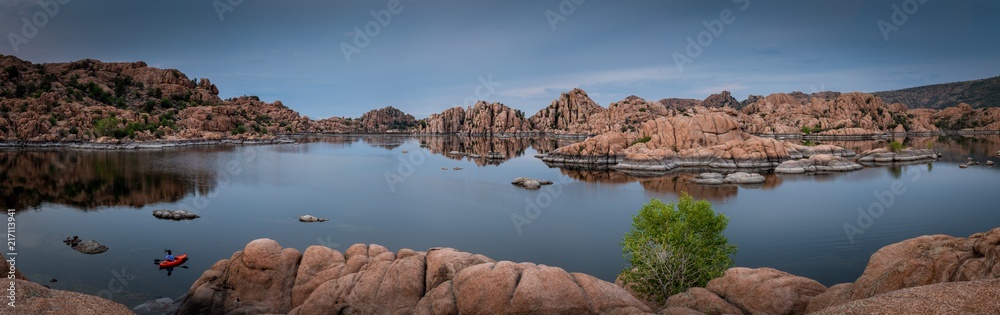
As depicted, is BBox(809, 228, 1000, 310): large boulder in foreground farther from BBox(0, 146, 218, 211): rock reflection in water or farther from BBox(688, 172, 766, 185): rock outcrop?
BBox(0, 146, 218, 211): rock reflection in water

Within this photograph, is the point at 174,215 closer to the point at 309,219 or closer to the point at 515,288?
the point at 309,219

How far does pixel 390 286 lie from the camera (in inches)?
973

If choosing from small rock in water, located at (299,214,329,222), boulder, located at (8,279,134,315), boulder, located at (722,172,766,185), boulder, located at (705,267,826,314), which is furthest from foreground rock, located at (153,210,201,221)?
boulder, located at (722,172,766,185)

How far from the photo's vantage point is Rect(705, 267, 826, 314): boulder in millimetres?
20531

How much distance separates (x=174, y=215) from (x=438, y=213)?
3053cm

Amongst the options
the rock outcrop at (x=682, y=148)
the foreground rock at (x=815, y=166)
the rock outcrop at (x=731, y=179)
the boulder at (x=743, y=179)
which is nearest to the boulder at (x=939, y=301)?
the rock outcrop at (x=731, y=179)

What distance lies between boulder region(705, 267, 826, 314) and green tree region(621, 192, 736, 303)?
4.13 metres

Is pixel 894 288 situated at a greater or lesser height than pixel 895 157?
greater

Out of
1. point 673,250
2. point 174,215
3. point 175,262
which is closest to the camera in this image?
point 673,250

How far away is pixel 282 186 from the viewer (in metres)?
84.9

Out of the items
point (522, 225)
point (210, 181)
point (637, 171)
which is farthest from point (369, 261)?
point (637, 171)

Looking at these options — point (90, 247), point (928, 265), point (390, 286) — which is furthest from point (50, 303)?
point (90, 247)

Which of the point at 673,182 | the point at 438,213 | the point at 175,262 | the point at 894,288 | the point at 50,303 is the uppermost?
A: the point at 50,303

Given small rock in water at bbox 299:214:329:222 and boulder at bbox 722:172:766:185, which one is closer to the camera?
small rock in water at bbox 299:214:329:222
